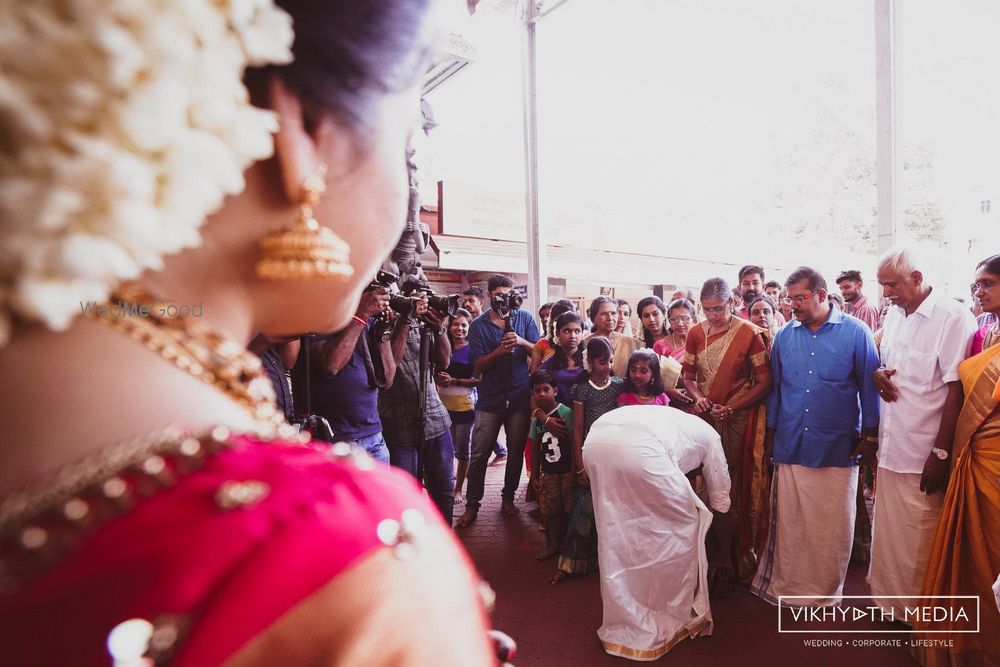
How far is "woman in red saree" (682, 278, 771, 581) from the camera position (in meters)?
4.14

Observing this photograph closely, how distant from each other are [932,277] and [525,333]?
11.2 ft

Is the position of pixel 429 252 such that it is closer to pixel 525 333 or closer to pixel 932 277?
pixel 525 333

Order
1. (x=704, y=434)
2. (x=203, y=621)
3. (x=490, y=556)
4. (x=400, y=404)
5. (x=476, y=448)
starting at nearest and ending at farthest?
1. (x=203, y=621)
2. (x=704, y=434)
3. (x=400, y=404)
4. (x=490, y=556)
5. (x=476, y=448)

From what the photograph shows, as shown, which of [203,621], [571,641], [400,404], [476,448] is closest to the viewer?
[203,621]

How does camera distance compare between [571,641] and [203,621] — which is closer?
[203,621]

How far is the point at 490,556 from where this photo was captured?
4.68m

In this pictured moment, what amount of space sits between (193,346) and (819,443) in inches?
157

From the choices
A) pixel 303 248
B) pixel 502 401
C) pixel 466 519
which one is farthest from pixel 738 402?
pixel 303 248

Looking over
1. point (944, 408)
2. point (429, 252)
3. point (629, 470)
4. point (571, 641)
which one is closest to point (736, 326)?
point (944, 408)

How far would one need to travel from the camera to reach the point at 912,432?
3.33m

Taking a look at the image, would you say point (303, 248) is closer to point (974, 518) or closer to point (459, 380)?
point (974, 518)

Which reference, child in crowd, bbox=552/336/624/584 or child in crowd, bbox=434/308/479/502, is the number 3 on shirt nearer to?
child in crowd, bbox=552/336/624/584

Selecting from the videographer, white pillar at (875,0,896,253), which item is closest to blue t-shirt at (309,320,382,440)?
the videographer

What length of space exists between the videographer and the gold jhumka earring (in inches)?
111
